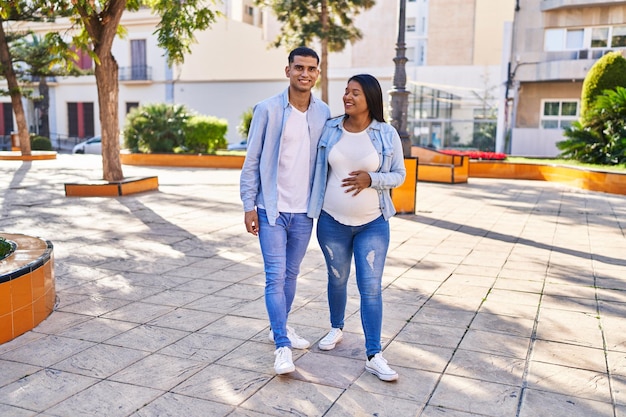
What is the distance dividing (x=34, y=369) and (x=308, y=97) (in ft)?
7.57

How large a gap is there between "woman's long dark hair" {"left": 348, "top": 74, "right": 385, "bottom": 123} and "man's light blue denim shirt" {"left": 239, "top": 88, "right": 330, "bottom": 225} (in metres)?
0.36

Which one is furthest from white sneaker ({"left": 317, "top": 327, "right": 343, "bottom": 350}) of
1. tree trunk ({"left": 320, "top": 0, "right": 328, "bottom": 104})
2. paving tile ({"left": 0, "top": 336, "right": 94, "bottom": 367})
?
tree trunk ({"left": 320, "top": 0, "right": 328, "bottom": 104})

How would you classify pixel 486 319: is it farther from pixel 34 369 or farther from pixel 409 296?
pixel 34 369

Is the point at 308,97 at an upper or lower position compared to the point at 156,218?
upper

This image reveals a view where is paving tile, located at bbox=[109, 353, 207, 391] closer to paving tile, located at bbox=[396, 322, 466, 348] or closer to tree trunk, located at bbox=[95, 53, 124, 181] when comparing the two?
paving tile, located at bbox=[396, 322, 466, 348]

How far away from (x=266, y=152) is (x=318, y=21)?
1859 cm

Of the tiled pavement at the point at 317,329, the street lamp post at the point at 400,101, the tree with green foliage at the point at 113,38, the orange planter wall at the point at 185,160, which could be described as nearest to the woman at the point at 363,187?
the tiled pavement at the point at 317,329

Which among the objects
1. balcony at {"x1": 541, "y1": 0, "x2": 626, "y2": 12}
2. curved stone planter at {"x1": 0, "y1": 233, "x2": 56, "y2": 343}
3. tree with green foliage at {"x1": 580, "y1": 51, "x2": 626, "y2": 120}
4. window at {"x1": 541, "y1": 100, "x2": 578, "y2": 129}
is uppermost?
balcony at {"x1": 541, "y1": 0, "x2": 626, "y2": 12}

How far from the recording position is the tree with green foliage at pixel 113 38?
1120cm

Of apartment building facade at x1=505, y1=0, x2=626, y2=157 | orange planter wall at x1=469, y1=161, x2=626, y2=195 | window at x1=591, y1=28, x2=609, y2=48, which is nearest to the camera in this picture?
orange planter wall at x1=469, y1=161, x2=626, y2=195

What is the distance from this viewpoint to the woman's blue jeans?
11.9 feet

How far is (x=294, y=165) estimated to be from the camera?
371cm

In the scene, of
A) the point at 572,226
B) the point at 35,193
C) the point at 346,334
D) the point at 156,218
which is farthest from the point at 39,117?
the point at 346,334

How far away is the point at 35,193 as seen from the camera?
12273 millimetres
